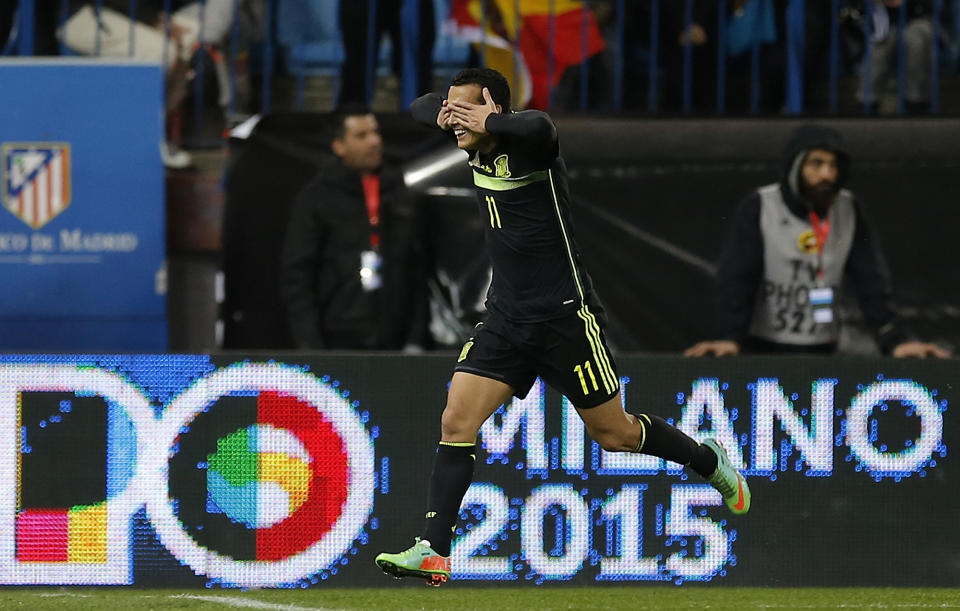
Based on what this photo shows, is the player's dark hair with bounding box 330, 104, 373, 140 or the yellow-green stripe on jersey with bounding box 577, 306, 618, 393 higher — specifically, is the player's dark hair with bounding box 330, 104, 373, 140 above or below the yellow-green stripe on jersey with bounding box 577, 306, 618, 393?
above

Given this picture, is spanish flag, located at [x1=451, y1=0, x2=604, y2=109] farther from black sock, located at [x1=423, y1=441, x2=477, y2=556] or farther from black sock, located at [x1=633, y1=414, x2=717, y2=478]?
black sock, located at [x1=423, y1=441, x2=477, y2=556]

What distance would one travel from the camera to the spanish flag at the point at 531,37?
8664 millimetres

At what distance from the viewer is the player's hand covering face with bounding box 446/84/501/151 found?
5.09 metres

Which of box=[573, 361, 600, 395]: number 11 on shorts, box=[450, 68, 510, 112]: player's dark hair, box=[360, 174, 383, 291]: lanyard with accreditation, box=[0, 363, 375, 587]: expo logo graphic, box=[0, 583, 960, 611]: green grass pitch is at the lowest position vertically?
box=[0, 583, 960, 611]: green grass pitch

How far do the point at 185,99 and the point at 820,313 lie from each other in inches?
138

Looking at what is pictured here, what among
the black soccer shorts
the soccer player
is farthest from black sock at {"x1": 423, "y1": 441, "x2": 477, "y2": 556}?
the black soccer shorts

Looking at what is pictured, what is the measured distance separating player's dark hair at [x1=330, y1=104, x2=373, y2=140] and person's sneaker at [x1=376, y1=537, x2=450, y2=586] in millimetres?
2953

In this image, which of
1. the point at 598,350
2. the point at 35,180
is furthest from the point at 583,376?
the point at 35,180

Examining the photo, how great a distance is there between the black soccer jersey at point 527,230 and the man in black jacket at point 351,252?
2262 millimetres

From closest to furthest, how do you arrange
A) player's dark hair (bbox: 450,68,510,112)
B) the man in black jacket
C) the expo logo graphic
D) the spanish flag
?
1. player's dark hair (bbox: 450,68,510,112)
2. the expo logo graphic
3. the man in black jacket
4. the spanish flag

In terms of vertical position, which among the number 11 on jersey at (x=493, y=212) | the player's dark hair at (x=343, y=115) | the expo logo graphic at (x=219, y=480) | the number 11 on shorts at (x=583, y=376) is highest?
the player's dark hair at (x=343, y=115)

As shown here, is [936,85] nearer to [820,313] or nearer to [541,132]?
[820,313]

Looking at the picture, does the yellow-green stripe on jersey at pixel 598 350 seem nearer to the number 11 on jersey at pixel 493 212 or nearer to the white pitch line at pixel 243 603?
the number 11 on jersey at pixel 493 212

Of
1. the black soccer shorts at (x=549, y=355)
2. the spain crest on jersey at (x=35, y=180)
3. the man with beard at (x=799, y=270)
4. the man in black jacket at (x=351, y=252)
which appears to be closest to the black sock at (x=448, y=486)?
the black soccer shorts at (x=549, y=355)
